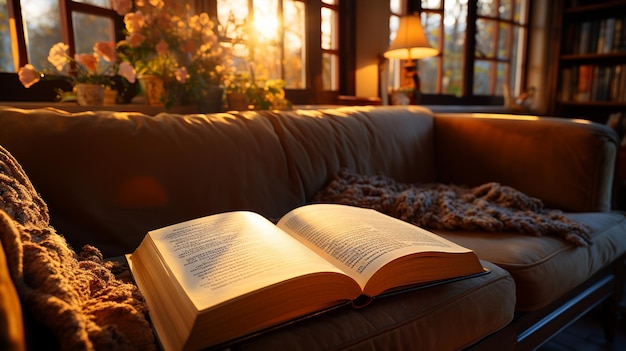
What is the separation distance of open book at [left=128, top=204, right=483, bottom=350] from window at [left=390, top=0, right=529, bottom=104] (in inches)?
83.3

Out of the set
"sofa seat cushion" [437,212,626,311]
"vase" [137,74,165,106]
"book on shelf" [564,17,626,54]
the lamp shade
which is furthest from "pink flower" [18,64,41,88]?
→ "book on shelf" [564,17,626,54]

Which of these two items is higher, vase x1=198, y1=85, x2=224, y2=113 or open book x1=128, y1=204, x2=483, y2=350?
vase x1=198, y1=85, x2=224, y2=113

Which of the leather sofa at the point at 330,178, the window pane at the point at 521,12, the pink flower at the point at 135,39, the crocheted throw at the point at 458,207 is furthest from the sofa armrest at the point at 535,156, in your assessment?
the window pane at the point at 521,12

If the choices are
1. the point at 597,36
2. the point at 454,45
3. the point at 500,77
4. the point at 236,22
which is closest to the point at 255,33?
the point at 236,22

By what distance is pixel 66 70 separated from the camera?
51.4 inches

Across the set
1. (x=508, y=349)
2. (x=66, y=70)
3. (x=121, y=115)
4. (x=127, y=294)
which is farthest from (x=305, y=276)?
(x=66, y=70)

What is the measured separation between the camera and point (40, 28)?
1274mm

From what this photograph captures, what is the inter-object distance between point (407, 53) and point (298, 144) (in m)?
1.17

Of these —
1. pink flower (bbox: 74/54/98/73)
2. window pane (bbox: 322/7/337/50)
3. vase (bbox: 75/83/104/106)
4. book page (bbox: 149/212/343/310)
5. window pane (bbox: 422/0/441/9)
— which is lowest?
book page (bbox: 149/212/343/310)

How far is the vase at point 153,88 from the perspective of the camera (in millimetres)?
1264

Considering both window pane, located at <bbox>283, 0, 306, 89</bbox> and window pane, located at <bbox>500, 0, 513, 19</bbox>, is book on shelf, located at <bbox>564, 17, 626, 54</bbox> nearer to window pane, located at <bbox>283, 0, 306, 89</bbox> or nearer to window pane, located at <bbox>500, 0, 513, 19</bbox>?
window pane, located at <bbox>500, 0, 513, 19</bbox>

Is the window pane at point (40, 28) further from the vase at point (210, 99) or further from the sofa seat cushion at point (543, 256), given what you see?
the sofa seat cushion at point (543, 256)

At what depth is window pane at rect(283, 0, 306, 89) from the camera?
1.99 meters

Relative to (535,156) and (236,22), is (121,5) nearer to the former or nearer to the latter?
(236,22)
